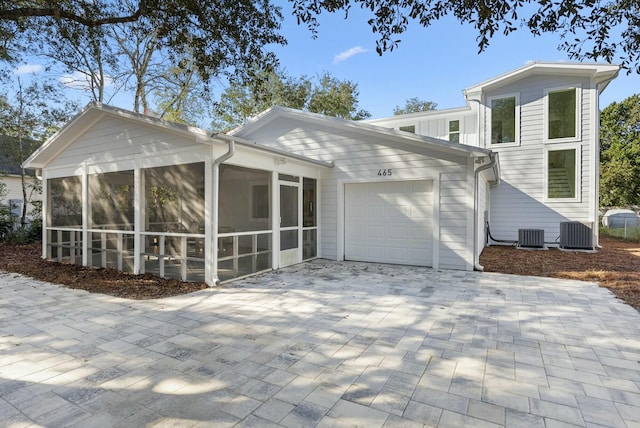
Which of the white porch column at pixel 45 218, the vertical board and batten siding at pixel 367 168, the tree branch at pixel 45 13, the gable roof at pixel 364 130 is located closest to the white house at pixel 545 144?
the vertical board and batten siding at pixel 367 168

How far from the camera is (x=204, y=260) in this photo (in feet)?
18.7

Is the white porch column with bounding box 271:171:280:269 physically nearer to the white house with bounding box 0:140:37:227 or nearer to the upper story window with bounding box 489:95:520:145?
the upper story window with bounding box 489:95:520:145

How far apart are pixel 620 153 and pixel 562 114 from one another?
1452 centimetres

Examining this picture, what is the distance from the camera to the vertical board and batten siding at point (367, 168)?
7.04 meters

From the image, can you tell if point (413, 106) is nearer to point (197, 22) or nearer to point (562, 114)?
point (562, 114)

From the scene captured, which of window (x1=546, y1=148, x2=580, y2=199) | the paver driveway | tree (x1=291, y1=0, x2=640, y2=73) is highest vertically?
tree (x1=291, y1=0, x2=640, y2=73)

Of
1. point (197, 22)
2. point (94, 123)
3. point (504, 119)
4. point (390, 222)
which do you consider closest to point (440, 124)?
point (504, 119)

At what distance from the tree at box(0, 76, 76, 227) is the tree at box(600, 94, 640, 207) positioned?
91.5 ft

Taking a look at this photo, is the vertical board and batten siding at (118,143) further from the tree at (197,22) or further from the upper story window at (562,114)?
the upper story window at (562,114)

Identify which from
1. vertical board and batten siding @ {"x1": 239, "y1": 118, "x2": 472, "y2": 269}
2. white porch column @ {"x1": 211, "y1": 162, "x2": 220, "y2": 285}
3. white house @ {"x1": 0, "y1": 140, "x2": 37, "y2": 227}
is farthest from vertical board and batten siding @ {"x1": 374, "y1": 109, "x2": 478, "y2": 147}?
white house @ {"x1": 0, "y1": 140, "x2": 37, "y2": 227}

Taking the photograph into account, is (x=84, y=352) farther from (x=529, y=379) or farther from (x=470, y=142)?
(x=470, y=142)

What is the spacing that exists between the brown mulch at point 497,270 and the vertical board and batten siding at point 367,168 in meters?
1.16

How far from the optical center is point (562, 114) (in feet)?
34.3

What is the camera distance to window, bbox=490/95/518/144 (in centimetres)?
1102
